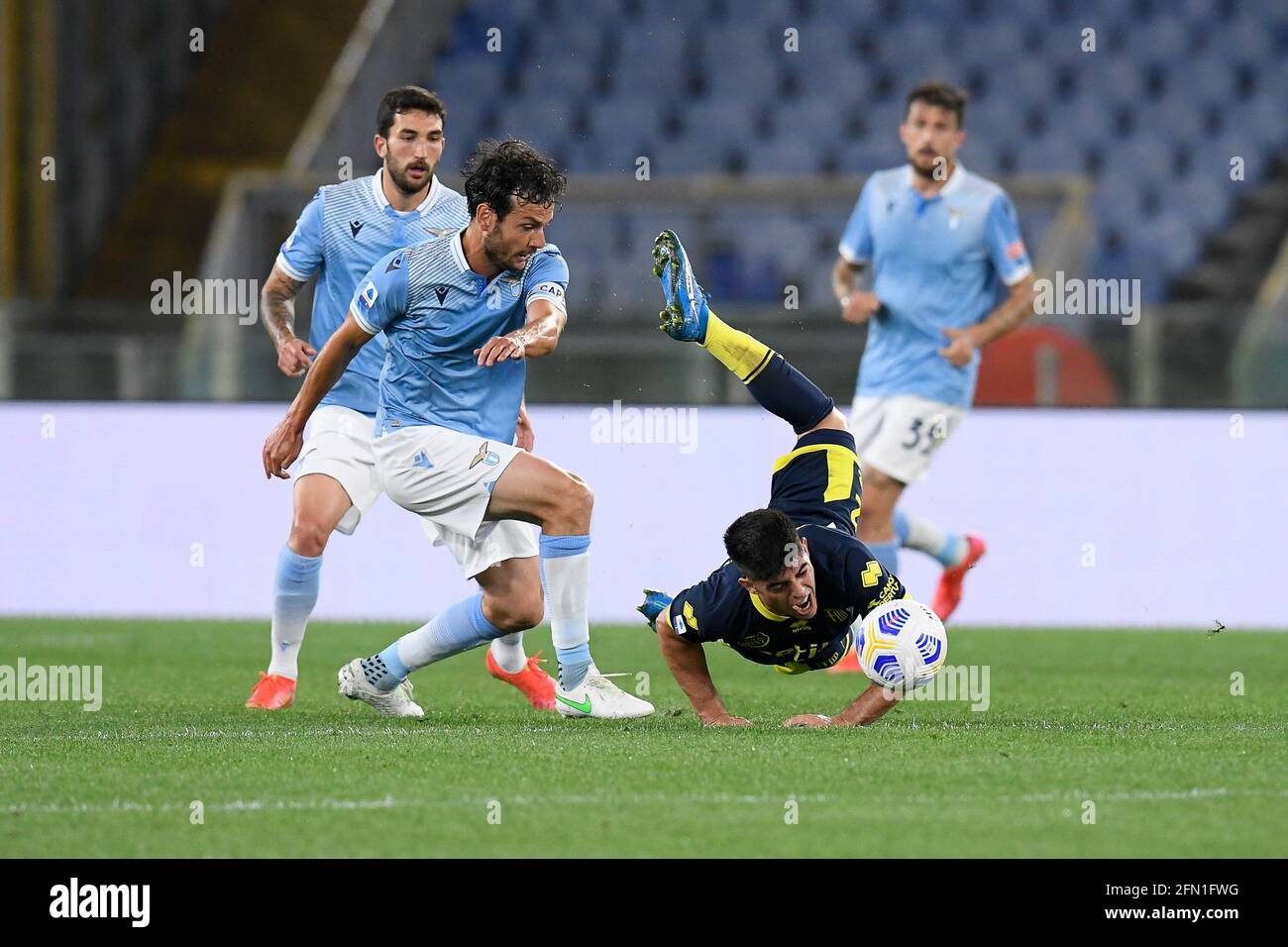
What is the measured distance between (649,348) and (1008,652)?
110 inches

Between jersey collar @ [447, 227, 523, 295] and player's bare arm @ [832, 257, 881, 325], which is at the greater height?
player's bare arm @ [832, 257, 881, 325]

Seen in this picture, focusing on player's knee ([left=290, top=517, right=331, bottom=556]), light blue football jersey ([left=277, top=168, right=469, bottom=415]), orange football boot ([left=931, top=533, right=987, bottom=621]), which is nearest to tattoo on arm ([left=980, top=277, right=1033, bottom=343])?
orange football boot ([left=931, top=533, right=987, bottom=621])

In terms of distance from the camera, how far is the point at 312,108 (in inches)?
667

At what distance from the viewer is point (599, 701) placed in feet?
21.2

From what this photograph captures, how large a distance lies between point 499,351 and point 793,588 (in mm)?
1115

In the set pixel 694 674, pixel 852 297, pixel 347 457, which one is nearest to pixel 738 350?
pixel 694 674

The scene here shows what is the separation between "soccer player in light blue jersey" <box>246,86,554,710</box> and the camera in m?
7.01

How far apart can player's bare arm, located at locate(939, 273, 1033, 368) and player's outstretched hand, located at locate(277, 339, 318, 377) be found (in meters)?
3.06

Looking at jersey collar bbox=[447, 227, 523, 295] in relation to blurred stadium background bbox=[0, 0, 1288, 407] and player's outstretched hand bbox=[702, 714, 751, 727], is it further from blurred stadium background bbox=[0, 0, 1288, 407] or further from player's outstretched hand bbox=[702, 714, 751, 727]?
blurred stadium background bbox=[0, 0, 1288, 407]

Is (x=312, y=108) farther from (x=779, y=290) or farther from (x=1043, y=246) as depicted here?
(x=1043, y=246)

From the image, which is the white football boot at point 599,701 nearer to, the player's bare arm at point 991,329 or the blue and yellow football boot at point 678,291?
the blue and yellow football boot at point 678,291

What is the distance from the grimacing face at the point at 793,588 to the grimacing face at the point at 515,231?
4.28 feet
